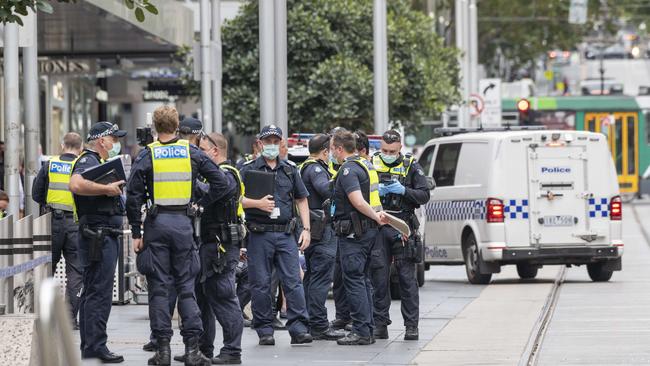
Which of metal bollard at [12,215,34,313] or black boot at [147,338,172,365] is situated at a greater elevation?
metal bollard at [12,215,34,313]

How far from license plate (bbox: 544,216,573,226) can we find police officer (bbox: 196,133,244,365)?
1005 centimetres

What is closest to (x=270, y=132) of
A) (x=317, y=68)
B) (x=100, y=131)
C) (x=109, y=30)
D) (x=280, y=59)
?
(x=100, y=131)

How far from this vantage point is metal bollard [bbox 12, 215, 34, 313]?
523 inches

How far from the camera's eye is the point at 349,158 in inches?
569

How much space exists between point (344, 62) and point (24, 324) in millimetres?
21942

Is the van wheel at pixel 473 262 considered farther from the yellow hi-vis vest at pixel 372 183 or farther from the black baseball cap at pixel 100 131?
the black baseball cap at pixel 100 131

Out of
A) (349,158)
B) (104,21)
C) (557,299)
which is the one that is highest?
(104,21)

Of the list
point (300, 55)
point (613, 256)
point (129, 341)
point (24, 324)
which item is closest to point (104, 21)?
point (300, 55)

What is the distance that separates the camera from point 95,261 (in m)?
13.0

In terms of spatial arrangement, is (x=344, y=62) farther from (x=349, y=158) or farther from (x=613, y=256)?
(x=349, y=158)

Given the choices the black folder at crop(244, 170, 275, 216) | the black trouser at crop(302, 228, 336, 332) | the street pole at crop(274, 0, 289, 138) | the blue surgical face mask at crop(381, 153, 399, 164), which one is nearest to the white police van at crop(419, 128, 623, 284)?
the street pole at crop(274, 0, 289, 138)

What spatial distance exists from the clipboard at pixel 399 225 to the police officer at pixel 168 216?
94.7 inches

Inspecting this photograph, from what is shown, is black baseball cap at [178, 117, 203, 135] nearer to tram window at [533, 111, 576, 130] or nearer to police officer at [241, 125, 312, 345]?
police officer at [241, 125, 312, 345]

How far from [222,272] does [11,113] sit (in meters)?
5.17
